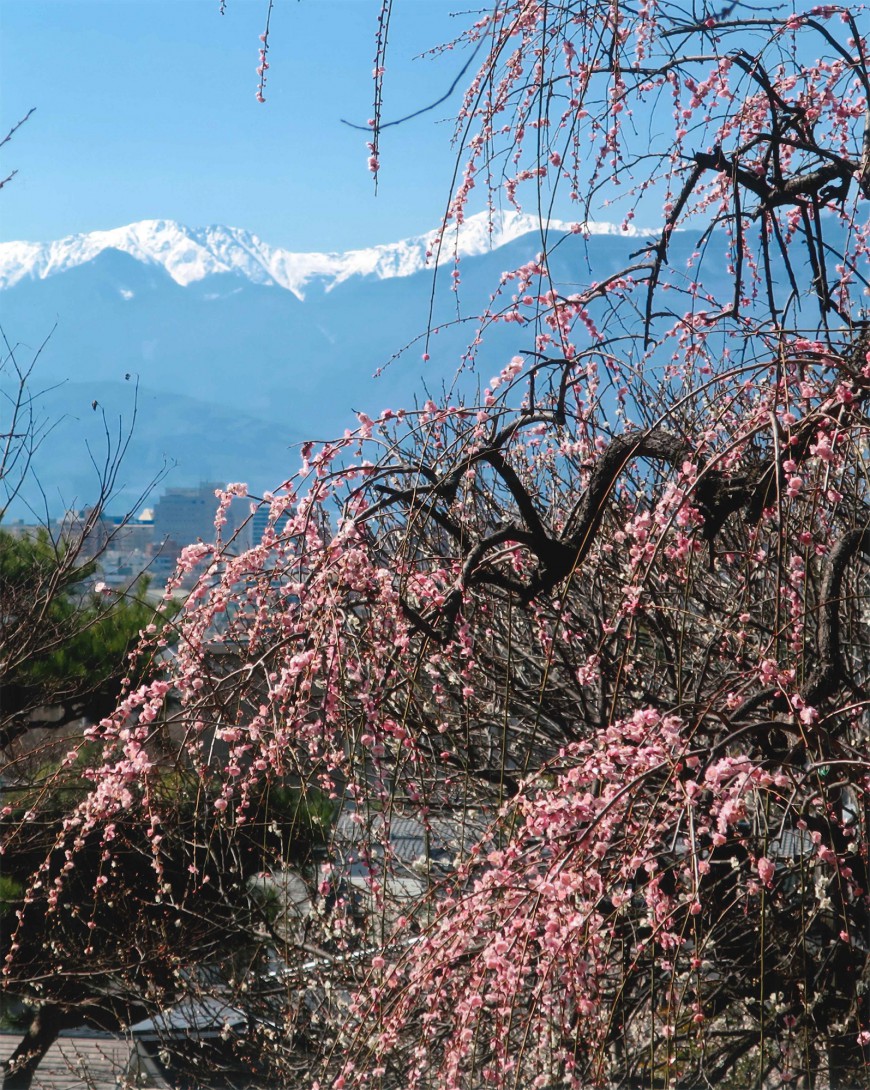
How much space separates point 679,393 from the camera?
21.1ft

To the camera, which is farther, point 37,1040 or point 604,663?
point 37,1040

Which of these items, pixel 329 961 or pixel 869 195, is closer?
pixel 869 195

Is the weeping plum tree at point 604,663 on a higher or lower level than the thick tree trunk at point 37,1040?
higher

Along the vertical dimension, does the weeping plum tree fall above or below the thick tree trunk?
above

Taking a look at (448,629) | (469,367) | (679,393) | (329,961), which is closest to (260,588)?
(448,629)

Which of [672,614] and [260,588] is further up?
[260,588]

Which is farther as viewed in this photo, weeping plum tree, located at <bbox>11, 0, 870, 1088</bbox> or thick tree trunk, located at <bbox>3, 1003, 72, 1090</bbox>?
thick tree trunk, located at <bbox>3, 1003, 72, 1090</bbox>

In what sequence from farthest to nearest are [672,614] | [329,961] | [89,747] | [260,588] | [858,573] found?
[89,747] < [329,961] < [672,614] < [858,573] < [260,588]

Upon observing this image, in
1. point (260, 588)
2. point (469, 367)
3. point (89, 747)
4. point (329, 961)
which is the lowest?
point (329, 961)

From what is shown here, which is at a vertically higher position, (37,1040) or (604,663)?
(604,663)

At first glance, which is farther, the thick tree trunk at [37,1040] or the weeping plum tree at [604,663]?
the thick tree trunk at [37,1040]

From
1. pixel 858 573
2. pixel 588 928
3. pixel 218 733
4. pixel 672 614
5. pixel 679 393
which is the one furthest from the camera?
pixel 679 393

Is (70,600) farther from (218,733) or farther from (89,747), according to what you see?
(218,733)

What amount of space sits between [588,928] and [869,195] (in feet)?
5.69
